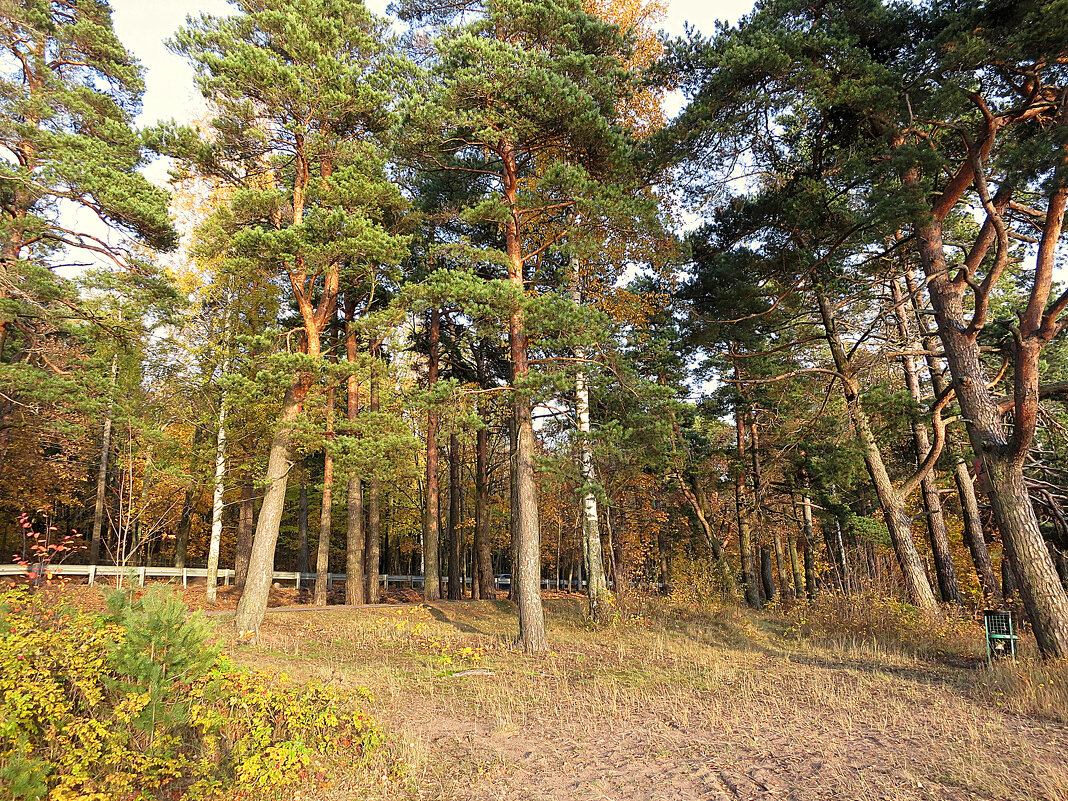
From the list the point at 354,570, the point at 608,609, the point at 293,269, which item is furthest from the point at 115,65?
the point at 608,609

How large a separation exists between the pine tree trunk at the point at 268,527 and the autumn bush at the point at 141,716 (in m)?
6.13

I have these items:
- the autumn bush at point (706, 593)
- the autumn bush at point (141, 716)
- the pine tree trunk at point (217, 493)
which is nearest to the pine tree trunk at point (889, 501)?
the autumn bush at point (706, 593)

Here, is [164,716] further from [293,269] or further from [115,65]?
[115,65]

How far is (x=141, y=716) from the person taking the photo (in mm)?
4035

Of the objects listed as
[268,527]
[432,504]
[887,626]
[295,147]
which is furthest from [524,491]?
[295,147]

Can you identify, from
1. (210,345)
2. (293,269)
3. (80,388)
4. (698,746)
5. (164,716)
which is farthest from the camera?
(210,345)

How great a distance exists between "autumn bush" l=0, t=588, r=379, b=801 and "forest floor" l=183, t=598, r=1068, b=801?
0.56 meters

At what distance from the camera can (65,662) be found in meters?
4.18

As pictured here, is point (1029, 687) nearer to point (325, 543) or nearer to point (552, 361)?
point (552, 361)

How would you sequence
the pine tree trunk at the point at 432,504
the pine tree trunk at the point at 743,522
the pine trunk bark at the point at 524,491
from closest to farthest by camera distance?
1. the pine trunk bark at the point at 524,491
2. the pine tree trunk at the point at 432,504
3. the pine tree trunk at the point at 743,522

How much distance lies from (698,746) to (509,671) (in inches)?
166

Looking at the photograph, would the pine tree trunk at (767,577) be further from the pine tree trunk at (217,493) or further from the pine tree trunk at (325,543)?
the pine tree trunk at (217,493)

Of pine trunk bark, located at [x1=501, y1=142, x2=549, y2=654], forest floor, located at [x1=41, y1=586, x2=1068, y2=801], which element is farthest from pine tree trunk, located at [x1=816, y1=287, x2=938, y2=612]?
pine trunk bark, located at [x1=501, y1=142, x2=549, y2=654]

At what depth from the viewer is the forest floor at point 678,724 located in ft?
14.5
